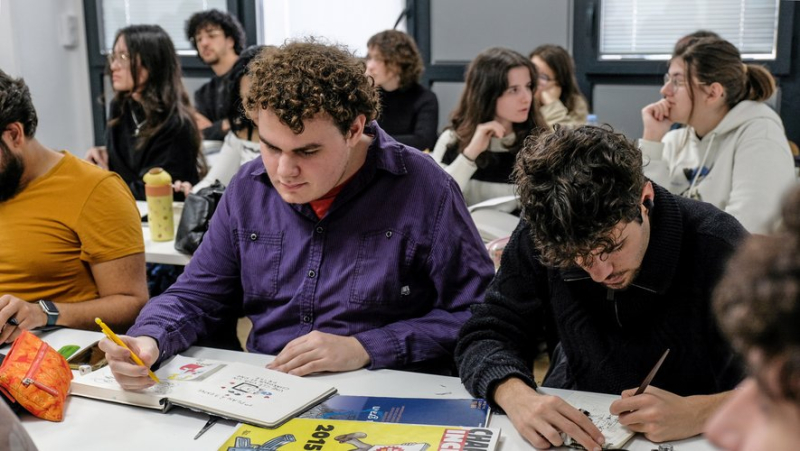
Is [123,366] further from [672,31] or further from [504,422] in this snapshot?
[672,31]

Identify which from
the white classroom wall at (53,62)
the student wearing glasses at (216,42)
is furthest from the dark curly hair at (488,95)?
the white classroom wall at (53,62)

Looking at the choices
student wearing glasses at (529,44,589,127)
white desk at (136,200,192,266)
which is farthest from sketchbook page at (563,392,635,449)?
student wearing glasses at (529,44,589,127)

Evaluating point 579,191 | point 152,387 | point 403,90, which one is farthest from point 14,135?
point 403,90

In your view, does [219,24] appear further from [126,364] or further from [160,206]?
[126,364]

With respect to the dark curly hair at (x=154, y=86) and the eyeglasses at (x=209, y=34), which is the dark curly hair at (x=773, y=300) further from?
the eyeglasses at (x=209, y=34)

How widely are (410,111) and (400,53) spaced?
360 millimetres

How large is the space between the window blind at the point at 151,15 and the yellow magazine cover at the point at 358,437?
16.2 feet

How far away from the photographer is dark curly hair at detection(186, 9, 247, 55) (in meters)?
5.23

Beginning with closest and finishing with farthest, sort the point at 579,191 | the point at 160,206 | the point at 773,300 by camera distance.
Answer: the point at 773,300 < the point at 579,191 < the point at 160,206

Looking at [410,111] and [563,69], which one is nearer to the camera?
[563,69]

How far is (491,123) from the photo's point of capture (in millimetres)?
3588

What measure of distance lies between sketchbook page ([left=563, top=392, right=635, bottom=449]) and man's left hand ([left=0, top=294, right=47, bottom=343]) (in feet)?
3.86

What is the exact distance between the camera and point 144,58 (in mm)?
3867

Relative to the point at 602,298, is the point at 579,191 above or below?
above
